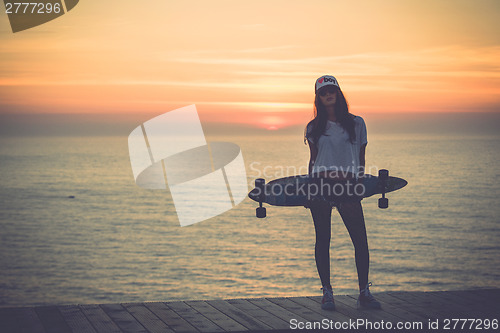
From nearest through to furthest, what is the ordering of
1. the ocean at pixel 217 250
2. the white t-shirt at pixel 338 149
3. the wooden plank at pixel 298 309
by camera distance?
the white t-shirt at pixel 338 149
the wooden plank at pixel 298 309
the ocean at pixel 217 250

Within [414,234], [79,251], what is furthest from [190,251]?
[414,234]

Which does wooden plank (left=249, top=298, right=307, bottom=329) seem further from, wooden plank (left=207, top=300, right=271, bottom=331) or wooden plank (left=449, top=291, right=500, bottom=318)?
wooden plank (left=449, top=291, right=500, bottom=318)

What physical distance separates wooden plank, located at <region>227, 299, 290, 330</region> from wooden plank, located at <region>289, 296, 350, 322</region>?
431 mm

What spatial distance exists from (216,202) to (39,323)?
106 meters

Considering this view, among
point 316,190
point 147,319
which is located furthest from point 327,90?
point 147,319

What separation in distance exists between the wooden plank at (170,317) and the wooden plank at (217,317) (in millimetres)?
248

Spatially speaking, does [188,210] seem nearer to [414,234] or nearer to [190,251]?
[190,251]

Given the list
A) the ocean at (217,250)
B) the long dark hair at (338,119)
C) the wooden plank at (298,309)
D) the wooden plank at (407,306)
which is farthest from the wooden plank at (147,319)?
the ocean at (217,250)

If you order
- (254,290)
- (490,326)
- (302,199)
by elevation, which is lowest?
(254,290)

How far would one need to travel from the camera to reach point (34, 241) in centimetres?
8475

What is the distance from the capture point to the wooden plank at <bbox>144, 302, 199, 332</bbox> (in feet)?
16.0

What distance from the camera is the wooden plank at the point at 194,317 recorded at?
16.0 ft

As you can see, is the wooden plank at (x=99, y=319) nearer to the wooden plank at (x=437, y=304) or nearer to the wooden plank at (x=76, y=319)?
the wooden plank at (x=76, y=319)

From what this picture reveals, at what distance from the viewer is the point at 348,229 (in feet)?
17.3
